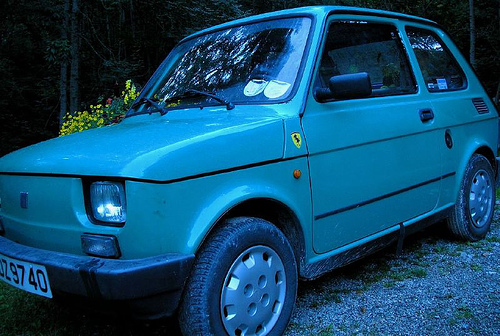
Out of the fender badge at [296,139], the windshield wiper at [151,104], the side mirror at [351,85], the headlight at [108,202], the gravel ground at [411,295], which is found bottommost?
the gravel ground at [411,295]

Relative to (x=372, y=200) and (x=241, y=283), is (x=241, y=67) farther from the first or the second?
(x=241, y=283)

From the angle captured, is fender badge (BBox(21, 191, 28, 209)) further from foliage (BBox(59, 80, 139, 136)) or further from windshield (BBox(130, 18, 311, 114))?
foliage (BBox(59, 80, 139, 136))

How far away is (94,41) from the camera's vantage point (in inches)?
591

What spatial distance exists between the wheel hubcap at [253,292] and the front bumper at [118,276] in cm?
29

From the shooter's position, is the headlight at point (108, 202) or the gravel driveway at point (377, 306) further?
the gravel driveway at point (377, 306)

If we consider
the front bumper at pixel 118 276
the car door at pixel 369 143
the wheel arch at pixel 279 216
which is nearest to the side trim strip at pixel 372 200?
the car door at pixel 369 143

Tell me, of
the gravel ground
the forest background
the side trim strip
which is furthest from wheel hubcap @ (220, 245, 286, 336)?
the forest background

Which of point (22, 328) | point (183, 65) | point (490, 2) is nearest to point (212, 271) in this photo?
point (22, 328)

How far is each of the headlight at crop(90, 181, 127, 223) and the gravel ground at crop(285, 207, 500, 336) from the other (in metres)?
1.20

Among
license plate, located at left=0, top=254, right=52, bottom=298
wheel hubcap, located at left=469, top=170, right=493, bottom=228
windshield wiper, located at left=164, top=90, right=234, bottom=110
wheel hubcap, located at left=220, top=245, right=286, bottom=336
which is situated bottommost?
wheel hubcap, located at left=469, top=170, right=493, bottom=228

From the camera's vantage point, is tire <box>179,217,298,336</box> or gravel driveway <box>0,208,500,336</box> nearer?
tire <box>179,217,298,336</box>

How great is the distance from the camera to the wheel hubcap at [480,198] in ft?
13.1

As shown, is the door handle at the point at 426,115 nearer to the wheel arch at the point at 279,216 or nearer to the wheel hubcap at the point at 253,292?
the wheel arch at the point at 279,216

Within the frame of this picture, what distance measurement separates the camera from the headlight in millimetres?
1957
